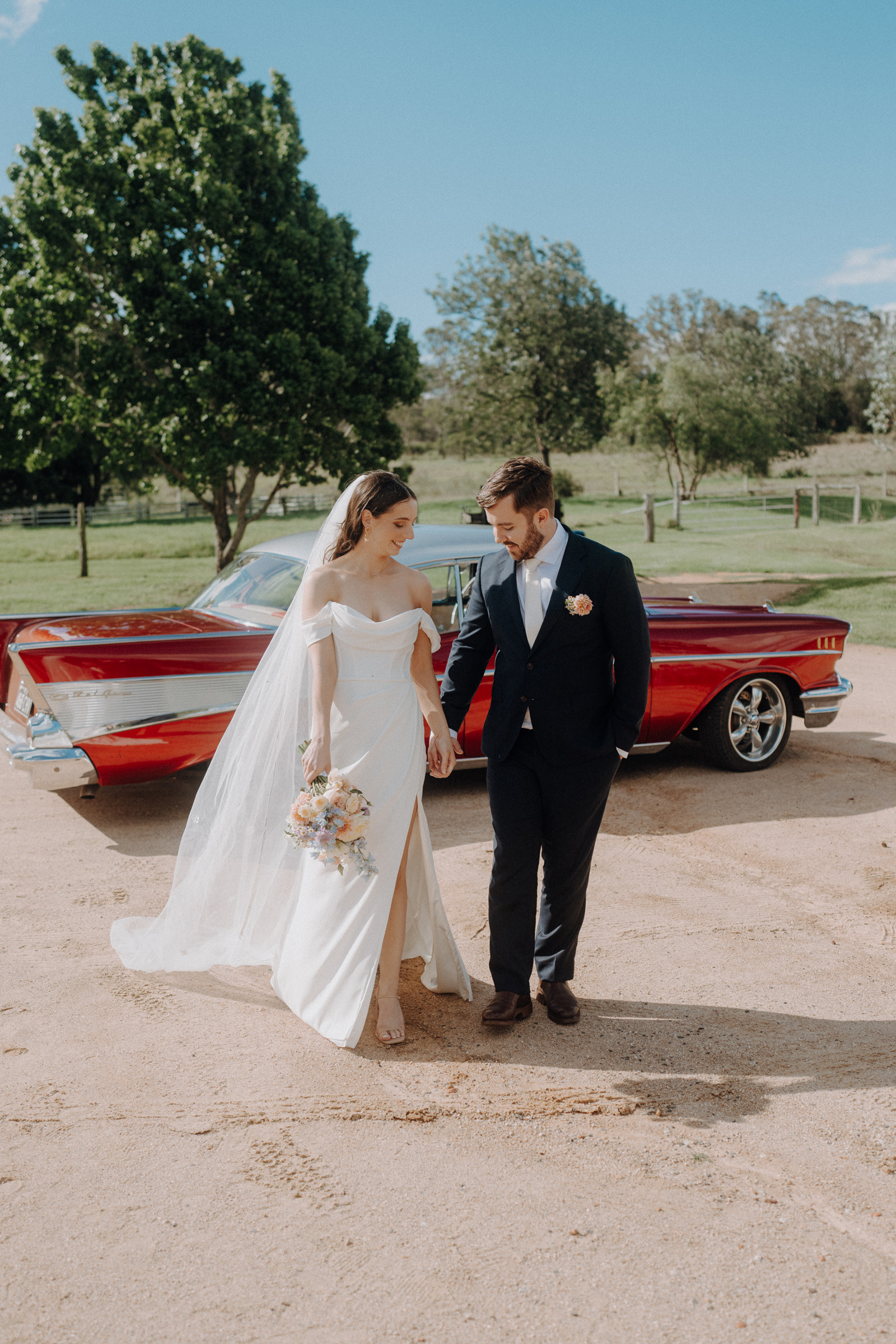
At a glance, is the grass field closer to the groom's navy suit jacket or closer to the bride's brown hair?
the groom's navy suit jacket

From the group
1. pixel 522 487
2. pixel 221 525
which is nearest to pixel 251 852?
pixel 522 487

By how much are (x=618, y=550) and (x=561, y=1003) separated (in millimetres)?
20086

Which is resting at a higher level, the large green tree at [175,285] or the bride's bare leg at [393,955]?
A: the large green tree at [175,285]

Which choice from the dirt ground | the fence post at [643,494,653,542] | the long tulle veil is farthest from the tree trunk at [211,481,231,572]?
the long tulle veil

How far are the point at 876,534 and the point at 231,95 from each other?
58.4ft

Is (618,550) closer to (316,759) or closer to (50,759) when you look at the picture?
(50,759)

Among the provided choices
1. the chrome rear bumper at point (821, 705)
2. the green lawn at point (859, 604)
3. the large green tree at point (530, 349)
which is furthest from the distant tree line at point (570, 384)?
the chrome rear bumper at point (821, 705)

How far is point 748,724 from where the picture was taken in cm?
688

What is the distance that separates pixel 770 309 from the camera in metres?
84.1

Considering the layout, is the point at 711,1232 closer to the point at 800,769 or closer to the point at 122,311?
the point at 800,769

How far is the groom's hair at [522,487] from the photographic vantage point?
3.40 meters

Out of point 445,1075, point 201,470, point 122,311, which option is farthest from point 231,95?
point 445,1075

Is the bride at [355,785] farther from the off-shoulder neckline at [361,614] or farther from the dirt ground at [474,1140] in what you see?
the dirt ground at [474,1140]

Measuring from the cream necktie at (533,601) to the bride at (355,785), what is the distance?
1.16 feet
